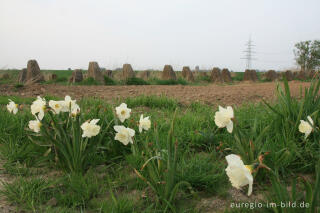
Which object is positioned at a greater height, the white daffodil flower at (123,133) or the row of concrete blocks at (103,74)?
the row of concrete blocks at (103,74)

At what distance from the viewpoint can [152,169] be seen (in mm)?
1461

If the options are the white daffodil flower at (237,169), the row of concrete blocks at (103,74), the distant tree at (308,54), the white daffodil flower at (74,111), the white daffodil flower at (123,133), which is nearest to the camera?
the white daffodil flower at (237,169)

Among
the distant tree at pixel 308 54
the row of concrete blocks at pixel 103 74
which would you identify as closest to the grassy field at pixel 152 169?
the row of concrete blocks at pixel 103 74

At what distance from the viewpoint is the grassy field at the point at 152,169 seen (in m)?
1.35

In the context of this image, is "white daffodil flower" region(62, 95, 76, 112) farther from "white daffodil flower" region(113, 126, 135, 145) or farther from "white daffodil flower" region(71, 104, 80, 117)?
"white daffodil flower" region(113, 126, 135, 145)

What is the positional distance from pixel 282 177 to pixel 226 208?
54 centimetres

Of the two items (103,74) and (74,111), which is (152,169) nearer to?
(74,111)

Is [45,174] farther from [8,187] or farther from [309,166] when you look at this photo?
[309,166]

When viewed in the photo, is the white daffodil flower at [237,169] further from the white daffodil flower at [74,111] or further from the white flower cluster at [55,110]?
the white daffodil flower at [74,111]

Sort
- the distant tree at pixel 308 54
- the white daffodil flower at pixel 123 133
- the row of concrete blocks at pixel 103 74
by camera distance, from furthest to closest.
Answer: the distant tree at pixel 308 54 → the row of concrete blocks at pixel 103 74 → the white daffodil flower at pixel 123 133

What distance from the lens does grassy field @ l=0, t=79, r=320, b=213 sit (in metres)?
1.35

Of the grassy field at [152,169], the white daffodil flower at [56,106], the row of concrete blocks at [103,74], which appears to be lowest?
the grassy field at [152,169]

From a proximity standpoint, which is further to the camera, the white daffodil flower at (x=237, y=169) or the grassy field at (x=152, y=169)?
the grassy field at (x=152, y=169)

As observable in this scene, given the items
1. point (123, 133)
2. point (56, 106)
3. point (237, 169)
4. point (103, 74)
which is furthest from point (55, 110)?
point (103, 74)
